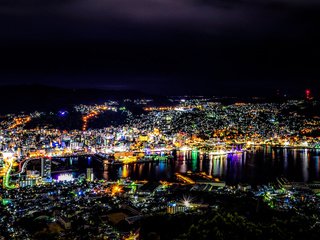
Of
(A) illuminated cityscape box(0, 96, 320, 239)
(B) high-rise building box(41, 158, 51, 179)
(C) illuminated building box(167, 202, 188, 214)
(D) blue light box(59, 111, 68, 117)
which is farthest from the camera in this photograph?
(D) blue light box(59, 111, 68, 117)

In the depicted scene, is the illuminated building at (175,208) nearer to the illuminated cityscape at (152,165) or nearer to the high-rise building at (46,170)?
the illuminated cityscape at (152,165)

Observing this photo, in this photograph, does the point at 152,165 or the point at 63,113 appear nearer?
the point at 152,165

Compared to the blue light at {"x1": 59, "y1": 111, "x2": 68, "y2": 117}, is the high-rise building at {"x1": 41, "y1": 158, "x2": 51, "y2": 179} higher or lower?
lower

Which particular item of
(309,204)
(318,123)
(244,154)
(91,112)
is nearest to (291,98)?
(318,123)

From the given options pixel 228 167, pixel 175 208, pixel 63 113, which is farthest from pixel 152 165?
pixel 63 113

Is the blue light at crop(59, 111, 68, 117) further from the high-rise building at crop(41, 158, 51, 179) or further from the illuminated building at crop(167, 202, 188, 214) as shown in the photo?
the illuminated building at crop(167, 202, 188, 214)

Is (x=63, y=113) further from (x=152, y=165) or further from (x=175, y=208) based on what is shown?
(x=175, y=208)

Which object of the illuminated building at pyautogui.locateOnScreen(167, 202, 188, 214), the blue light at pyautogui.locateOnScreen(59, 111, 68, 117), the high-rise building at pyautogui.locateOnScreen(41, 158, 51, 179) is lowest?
the illuminated building at pyautogui.locateOnScreen(167, 202, 188, 214)

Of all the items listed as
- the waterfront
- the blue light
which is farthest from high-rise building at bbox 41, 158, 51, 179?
the blue light

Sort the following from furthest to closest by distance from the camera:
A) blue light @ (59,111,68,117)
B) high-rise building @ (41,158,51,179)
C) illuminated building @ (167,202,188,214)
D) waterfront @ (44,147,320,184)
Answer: blue light @ (59,111,68,117)
high-rise building @ (41,158,51,179)
waterfront @ (44,147,320,184)
illuminated building @ (167,202,188,214)

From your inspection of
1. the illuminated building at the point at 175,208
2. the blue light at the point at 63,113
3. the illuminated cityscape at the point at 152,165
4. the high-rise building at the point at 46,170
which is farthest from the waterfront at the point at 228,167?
the blue light at the point at 63,113
